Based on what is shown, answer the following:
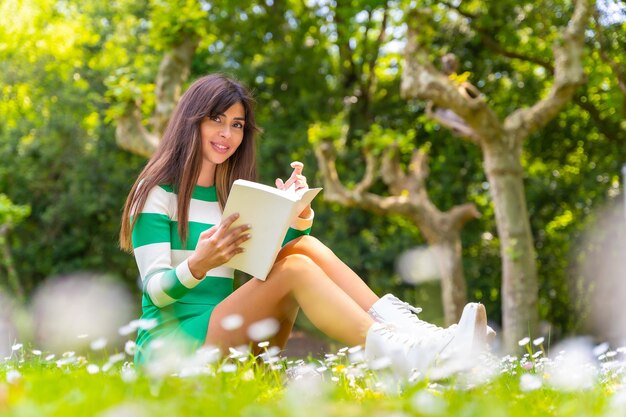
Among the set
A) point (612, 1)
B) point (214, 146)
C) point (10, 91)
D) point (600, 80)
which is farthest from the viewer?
point (10, 91)

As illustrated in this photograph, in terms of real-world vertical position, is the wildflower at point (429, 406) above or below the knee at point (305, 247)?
below

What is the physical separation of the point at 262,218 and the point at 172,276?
1.30 ft

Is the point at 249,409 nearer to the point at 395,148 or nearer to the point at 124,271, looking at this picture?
the point at 395,148

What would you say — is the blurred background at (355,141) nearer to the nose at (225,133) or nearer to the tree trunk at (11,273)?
the tree trunk at (11,273)

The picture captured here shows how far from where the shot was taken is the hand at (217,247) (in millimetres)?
2957

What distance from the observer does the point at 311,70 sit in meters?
12.9

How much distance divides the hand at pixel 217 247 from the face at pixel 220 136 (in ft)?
1.98

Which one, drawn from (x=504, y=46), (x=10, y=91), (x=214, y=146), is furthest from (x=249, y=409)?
(x=10, y=91)

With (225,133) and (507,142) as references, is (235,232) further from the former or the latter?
(507,142)

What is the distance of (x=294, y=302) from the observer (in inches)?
125

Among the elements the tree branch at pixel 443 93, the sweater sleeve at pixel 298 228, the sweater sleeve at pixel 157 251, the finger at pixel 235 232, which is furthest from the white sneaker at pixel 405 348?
the tree branch at pixel 443 93

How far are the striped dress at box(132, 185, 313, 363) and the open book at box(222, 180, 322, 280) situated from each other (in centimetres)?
22

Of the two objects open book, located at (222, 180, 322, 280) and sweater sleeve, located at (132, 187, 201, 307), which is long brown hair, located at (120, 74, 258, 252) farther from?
open book, located at (222, 180, 322, 280)

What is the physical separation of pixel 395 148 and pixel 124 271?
20.2ft
